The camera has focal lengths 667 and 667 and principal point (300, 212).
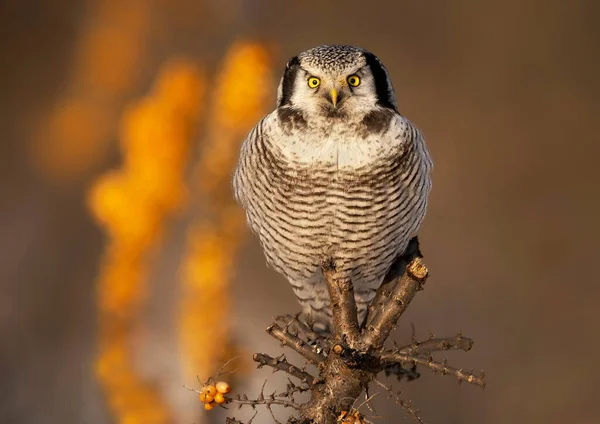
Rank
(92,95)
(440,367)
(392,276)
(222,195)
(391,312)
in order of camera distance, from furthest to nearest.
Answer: (92,95)
(222,195)
(392,276)
(391,312)
(440,367)

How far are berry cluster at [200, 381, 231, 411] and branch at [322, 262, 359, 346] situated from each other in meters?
0.24

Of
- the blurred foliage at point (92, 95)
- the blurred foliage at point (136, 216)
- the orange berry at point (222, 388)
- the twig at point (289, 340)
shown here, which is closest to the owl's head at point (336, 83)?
the twig at point (289, 340)

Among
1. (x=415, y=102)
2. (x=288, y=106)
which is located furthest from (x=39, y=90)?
(x=288, y=106)

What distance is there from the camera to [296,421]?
127 cm

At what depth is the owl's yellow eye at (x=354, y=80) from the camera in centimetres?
136

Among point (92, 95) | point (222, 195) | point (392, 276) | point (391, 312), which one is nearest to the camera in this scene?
point (391, 312)

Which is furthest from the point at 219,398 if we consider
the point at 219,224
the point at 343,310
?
the point at 219,224

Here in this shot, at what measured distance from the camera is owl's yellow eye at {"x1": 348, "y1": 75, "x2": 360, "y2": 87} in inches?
53.6

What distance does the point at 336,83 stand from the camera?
4.39 feet

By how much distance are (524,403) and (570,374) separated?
0.30 m

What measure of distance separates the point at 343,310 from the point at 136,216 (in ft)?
6.64

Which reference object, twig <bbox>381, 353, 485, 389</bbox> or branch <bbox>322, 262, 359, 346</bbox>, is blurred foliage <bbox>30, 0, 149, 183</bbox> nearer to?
branch <bbox>322, 262, 359, 346</bbox>

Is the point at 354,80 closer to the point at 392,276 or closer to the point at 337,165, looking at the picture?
the point at 337,165

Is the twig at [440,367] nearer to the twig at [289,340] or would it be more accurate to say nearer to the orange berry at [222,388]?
the twig at [289,340]
